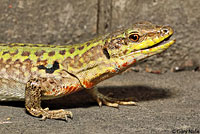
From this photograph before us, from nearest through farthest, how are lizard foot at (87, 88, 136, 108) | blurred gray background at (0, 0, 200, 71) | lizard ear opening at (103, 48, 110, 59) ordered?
lizard ear opening at (103, 48, 110, 59) < lizard foot at (87, 88, 136, 108) < blurred gray background at (0, 0, 200, 71)

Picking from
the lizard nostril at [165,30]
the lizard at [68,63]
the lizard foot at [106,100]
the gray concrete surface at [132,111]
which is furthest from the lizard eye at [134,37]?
the lizard foot at [106,100]

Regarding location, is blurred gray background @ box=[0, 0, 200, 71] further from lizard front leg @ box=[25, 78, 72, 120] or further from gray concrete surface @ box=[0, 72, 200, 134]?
lizard front leg @ box=[25, 78, 72, 120]

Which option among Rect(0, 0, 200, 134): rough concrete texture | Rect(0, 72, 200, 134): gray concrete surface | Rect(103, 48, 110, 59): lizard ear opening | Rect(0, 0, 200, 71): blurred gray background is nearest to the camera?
Rect(0, 72, 200, 134): gray concrete surface

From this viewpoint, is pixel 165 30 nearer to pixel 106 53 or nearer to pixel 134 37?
pixel 134 37

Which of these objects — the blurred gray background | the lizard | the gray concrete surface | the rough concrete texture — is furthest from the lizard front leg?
the blurred gray background

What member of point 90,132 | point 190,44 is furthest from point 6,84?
point 190,44

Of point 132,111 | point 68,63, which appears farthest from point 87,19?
point 132,111

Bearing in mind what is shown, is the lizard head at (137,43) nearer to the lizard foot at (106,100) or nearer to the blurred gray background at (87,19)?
the lizard foot at (106,100)
